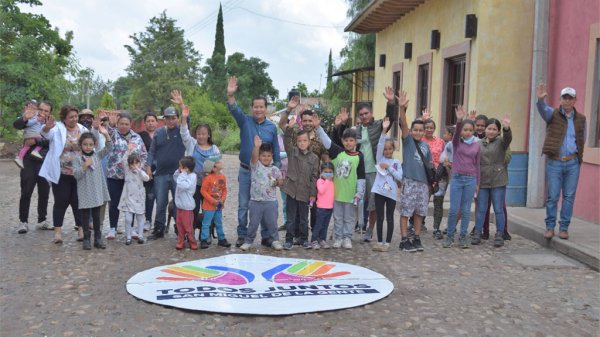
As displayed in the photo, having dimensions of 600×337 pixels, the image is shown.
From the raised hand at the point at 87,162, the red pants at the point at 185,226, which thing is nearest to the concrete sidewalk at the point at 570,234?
the red pants at the point at 185,226

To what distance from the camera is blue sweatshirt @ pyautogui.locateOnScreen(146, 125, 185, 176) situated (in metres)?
7.27

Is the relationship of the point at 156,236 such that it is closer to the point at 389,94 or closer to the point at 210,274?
the point at 210,274

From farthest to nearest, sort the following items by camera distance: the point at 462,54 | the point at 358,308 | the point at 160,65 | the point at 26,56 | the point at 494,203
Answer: the point at 160,65 < the point at 26,56 < the point at 462,54 < the point at 494,203 < the point at 358,308

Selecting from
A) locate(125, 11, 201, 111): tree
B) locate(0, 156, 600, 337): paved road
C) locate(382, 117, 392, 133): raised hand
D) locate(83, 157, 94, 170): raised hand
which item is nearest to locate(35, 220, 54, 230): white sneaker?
locate(0, 156, 600, 337): paved road

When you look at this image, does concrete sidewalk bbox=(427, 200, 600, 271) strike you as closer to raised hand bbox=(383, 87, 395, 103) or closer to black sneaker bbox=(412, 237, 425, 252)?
black sneaker bbox=(412, 237, 425, 252)

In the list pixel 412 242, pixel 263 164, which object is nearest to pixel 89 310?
pixel 263 164

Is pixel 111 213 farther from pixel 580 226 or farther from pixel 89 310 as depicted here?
pixel 580 226

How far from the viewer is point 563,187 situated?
7.27m

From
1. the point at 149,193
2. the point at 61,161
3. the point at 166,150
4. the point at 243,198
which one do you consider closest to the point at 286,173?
the point at 243,198

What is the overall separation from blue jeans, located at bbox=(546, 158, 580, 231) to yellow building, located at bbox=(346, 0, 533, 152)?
313 centimetres

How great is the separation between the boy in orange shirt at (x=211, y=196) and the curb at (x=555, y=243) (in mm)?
3984

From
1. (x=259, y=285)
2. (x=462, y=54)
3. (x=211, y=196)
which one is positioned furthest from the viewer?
(x=462, y=54)

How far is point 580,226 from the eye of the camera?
8.16 meters

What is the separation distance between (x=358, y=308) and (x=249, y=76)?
60.4m
